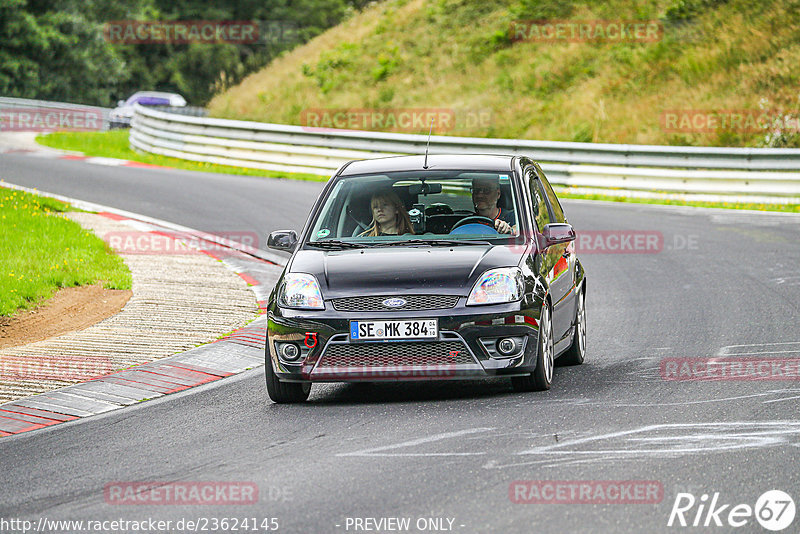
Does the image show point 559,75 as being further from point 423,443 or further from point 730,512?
point 730,512

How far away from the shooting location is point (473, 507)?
5.67 m

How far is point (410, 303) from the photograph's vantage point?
313 inches

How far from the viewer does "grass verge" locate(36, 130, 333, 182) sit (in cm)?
2752

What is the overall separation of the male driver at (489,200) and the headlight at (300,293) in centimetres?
159

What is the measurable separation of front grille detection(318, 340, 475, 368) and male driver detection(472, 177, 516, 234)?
1480mm

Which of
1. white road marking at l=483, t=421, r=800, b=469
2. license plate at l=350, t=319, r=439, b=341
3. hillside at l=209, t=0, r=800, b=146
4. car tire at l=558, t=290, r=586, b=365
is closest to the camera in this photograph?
white road marking at l=483, t=421, r=800, b=469

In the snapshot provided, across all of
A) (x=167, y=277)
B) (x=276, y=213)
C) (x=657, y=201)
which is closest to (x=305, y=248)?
(x=167, y=277)

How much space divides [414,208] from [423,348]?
167 centimetres

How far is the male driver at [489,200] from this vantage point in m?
9.13

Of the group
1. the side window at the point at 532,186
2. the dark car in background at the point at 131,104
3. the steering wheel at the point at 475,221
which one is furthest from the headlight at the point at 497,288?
the dark car in background at the point at 131,104

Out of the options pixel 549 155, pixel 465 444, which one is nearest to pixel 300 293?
pixel 465 444

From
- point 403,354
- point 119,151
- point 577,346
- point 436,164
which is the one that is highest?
point 436,164

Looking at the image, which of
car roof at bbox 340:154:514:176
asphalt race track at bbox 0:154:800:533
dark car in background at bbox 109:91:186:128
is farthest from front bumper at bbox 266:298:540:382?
dark car in background at bbox 109:91:186:128

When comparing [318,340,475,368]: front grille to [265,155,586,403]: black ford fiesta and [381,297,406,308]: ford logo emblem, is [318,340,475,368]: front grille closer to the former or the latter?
[265,155,586,403]: black ford fiesta
